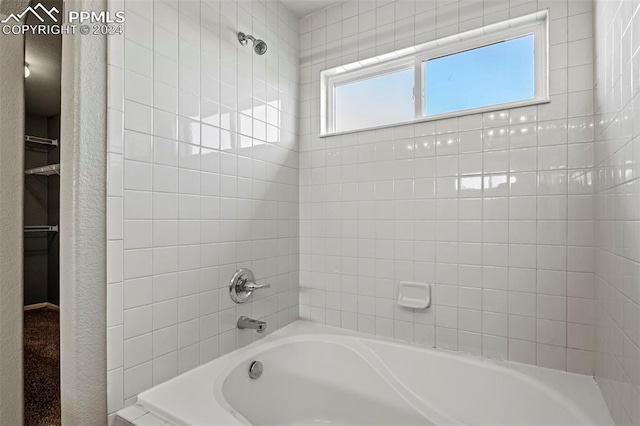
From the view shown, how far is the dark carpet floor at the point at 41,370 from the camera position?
4.36 feet

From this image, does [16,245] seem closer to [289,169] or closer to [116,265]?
[116,265]

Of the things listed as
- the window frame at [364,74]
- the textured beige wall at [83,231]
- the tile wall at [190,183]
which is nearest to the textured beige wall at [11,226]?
the textured beige wall at [83,231]

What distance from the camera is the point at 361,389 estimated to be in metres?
1.94

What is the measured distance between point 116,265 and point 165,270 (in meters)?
0.22

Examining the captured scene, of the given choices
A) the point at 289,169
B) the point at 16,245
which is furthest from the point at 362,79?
the point at 16,245

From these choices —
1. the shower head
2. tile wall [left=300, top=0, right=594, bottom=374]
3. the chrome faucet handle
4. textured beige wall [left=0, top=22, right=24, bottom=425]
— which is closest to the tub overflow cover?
Answer: the chrome faucet handle

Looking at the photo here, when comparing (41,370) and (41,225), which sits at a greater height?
(41,225)

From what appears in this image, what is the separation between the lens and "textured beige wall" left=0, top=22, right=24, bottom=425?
1.28 metres

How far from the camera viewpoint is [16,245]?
51.4 inches

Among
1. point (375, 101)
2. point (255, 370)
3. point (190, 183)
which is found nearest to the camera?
point (190, 183)

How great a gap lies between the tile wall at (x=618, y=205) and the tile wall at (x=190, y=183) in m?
1.64

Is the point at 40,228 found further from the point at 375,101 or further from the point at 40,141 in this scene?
the point at 375,101

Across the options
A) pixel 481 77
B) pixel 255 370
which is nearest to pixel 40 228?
pixel 255 370

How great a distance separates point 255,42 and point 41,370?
1.83 metres
